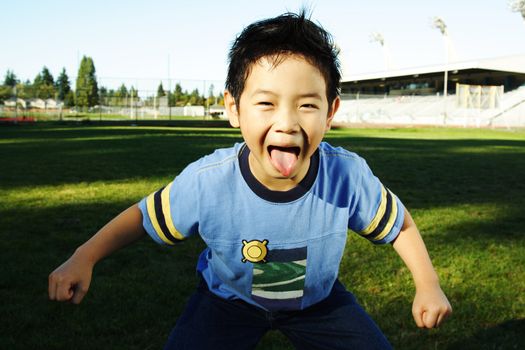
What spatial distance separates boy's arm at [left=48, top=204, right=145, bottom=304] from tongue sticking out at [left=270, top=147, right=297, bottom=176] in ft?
1.96

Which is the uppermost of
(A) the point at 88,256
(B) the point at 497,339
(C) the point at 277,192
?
(C) the point at 277,192

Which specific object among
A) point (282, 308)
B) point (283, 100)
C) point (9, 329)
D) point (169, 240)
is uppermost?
point (283, 100)

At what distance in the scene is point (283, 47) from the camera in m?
2.15

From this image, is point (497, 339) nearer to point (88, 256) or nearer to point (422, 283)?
point (422, 283)

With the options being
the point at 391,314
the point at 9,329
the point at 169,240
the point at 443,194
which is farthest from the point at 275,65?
the point at 443,194

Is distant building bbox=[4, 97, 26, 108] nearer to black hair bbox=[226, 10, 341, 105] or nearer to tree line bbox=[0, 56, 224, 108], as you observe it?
tree line bbox=[0, 56, 224, 108]

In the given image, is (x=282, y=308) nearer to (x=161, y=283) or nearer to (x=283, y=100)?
(x=283, y=100)

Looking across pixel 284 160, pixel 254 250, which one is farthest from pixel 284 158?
pixel 254 250

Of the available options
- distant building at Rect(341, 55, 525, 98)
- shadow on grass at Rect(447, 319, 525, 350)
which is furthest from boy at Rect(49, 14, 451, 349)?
distant building at Rect(341, 55, 525, 98)

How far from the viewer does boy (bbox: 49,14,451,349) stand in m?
2.12

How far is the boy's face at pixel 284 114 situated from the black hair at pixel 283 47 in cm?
5

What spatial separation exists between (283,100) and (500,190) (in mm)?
6962

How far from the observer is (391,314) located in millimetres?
3369

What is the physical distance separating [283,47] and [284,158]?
424 millimetres
